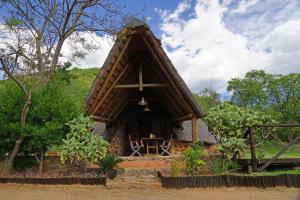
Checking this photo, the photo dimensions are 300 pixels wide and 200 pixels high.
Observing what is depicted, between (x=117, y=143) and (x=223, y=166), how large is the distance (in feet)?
20.3

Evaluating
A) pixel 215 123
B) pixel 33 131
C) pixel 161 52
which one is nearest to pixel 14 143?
pixel 33 131

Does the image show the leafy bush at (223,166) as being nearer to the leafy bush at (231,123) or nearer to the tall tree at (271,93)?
the leafy bush at (231,123)

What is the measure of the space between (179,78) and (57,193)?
5.21m

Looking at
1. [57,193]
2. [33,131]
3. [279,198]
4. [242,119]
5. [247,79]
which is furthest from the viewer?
[247,79]

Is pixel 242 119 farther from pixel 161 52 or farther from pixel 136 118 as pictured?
pixel 136 118

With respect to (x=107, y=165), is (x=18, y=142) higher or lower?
higher

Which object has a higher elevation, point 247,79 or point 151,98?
point 247,79

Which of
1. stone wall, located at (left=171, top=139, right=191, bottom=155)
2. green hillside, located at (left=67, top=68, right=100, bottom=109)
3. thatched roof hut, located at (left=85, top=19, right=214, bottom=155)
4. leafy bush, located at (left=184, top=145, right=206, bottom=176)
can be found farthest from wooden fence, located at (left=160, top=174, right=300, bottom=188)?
green hillside, located at (left=67, top=68, right=100, bottom=109)

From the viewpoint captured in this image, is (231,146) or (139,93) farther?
(139,93)

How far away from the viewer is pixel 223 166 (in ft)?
26.5

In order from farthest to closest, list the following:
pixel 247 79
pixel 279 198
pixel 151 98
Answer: pixel 247 79 < pixel 151 98 < pixel 279 198

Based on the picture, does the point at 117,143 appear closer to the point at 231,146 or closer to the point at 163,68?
the point at 163,68

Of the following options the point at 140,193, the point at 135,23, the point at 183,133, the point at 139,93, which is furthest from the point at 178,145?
the point at 140,193

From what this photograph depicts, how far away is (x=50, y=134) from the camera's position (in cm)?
832
